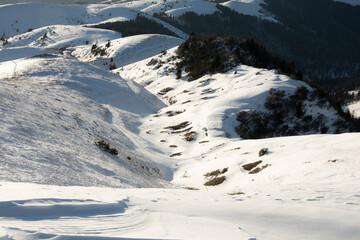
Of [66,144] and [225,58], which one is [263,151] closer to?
[66,144]

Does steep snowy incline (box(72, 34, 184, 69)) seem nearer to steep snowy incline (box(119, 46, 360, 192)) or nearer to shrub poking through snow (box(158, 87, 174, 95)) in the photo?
steep snowy incline (box(119, 46, 360, 192))

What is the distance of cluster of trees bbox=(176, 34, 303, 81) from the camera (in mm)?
55438

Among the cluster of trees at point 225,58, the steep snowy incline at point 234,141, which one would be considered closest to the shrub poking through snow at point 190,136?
the steep snowy incline at point 234,141

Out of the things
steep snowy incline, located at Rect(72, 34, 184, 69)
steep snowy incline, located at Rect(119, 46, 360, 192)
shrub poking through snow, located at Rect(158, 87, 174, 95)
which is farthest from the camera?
steep snowy incline, located at Rect(72, 34, 184, 69)

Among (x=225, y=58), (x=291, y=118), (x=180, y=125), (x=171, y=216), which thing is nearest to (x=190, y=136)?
(x=180, y=125)

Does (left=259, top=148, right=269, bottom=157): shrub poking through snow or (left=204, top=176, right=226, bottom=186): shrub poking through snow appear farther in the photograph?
(left=259, top=148, right=269, bottom=157): shrub poking through snow

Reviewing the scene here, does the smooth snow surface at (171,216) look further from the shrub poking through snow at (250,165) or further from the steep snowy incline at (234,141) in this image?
the shrub poking through snow at (250,165)

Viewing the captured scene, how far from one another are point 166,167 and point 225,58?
125 feet

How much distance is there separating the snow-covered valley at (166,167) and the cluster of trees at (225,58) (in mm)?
5462

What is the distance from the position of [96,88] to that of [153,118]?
12853 mm

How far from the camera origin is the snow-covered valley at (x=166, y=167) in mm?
5990

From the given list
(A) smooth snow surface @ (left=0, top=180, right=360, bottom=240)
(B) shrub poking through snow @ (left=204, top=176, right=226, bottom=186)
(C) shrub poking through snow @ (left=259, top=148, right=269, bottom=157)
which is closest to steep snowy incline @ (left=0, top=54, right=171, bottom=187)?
(B) shrub poking through snow @ (left=204, top=176, right=226, bottom=186)

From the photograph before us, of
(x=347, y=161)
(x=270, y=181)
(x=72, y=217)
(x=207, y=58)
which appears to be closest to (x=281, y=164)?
(x=270, y=181)

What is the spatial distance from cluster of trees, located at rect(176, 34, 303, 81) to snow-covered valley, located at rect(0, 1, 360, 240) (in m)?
5.46
